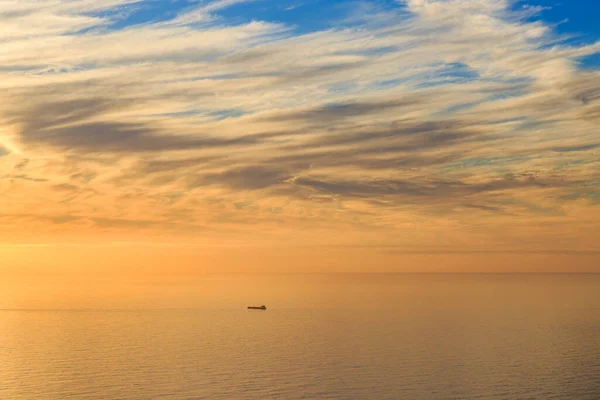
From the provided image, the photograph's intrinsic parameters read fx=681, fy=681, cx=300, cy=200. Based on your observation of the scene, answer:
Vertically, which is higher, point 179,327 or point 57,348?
point 57,348

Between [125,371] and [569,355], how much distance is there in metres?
84.2

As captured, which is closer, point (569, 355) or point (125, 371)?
point (125, 371)

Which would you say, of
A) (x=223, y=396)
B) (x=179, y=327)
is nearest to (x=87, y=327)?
(x=179, y=327)

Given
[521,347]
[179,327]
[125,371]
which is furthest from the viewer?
[179,327]

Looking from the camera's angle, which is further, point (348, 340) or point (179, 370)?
point (348, 340)

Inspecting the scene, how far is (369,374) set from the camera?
113m

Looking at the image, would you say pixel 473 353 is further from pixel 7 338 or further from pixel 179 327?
pixel 7 338

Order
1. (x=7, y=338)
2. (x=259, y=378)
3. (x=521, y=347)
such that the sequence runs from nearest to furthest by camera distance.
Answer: (x=259, y=378) → (x=521, y=347) → (x=7, y=338)

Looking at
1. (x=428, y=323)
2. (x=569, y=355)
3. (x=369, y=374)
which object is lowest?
(x=428, y=323)

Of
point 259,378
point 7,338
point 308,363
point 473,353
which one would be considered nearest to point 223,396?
point 259,378

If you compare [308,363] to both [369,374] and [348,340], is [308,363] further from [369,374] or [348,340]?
[348,340]

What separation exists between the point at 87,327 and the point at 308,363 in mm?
92790

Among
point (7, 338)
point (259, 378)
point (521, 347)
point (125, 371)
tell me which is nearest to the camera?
point (259, 378)

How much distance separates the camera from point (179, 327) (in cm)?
18988
